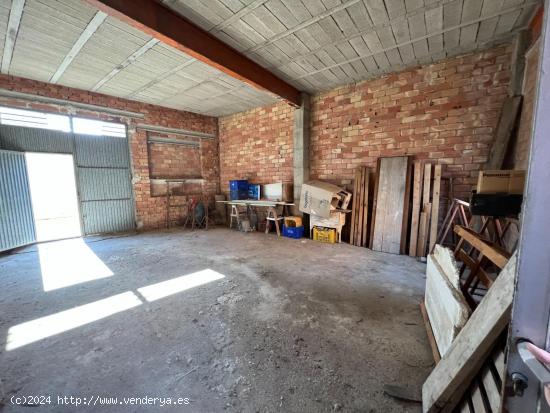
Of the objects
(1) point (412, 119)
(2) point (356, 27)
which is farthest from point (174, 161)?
(1) point (412, 119)

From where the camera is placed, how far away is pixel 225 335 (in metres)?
1.96

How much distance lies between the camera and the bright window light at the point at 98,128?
5133mm

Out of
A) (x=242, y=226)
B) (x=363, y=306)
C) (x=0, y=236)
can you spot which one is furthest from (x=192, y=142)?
(x=363, y=306)

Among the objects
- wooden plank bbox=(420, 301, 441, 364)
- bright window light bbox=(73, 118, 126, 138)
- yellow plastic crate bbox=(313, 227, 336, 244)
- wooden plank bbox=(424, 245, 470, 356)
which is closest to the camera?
wooden plank bbox=(424, 245, 470, 356)

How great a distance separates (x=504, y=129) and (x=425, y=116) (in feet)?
3.51

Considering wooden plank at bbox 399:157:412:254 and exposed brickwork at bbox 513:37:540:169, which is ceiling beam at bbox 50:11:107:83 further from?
exposed brickwork at bbox 513:37:540:169

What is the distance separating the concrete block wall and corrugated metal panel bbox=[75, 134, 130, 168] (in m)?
3.77

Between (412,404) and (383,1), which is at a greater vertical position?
(383,1)

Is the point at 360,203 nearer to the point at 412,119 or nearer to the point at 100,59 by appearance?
the point at 412,119

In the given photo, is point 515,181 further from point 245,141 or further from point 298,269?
→ point 245,141

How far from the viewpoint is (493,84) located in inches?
132

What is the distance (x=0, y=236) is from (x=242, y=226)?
14.9 feet

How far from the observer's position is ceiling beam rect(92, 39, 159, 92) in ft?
11.0

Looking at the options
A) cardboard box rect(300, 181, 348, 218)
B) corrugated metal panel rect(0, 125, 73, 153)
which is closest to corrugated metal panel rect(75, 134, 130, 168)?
corrugated metal panel rect(0, 125, 73, 153)
